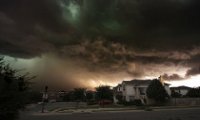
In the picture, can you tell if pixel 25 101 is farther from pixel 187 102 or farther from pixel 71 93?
pixel 71 93

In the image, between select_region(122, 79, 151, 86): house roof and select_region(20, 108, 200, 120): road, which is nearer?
select_region(20, 108, 200, 120): road

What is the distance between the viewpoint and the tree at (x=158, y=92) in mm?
63681

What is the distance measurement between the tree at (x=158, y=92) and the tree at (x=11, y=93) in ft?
193

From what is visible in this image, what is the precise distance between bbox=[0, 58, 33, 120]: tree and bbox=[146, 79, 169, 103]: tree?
58944 millimetres

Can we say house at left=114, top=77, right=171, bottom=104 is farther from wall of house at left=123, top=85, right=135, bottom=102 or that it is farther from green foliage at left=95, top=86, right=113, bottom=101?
green foliage at left=95, top=86, right=113, bottom=101

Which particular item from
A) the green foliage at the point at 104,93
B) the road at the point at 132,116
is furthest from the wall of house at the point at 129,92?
the road at the point at 132,116

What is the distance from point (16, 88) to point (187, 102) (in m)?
66.5

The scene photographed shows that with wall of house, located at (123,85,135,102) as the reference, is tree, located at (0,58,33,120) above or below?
below

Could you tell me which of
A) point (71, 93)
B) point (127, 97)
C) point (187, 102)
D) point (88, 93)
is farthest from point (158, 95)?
point (71, 93)

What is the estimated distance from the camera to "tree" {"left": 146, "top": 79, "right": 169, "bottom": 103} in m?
63.7

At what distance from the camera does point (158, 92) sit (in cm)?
6412

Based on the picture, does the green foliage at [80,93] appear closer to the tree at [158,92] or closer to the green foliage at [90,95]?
the green foliage at [90,95]

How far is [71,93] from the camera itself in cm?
12312

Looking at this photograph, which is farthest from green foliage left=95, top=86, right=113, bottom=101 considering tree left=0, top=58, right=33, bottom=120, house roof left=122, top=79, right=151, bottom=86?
tree left=0, top=58, right=33, bottom=120
